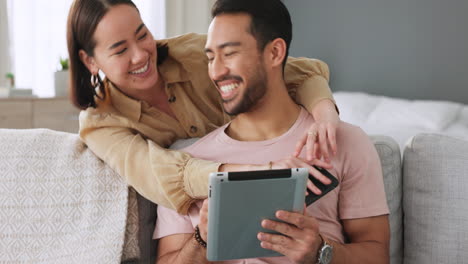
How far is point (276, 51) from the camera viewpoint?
145 cm

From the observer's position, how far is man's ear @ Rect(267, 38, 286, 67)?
1.44 metres

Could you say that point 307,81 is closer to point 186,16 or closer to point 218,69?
point 218,69

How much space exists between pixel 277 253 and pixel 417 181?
530mm

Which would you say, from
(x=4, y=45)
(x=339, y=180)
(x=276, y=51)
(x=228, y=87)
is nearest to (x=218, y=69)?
(x=228, y=87)

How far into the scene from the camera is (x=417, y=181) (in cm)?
148

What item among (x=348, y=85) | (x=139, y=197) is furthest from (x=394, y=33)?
(x=139, y=197)

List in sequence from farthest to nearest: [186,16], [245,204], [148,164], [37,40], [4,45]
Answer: [186,16] < [37,40] < [4,45] < [148,164] < [245,204]

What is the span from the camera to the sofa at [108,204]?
4.50 feet

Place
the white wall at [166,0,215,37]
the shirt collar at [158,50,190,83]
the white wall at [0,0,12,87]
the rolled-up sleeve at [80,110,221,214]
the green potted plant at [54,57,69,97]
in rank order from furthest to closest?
the white wall at [166,0,215,37] → the white wall at [0,0,12,87] → the green potted plant at [54,57,69,97] → the shirt collar at [158,50,190,83] → the rolled-up sleeve at [80,110,221,214]

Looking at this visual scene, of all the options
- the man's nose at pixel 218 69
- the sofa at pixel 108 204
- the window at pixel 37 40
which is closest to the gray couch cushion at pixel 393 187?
the sofa at pixel 108 204

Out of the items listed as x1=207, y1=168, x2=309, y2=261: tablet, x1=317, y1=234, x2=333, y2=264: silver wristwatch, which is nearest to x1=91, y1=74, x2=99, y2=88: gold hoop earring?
x1=207, y1=168, x2=309, y2=261: tablet

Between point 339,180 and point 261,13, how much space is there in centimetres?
47

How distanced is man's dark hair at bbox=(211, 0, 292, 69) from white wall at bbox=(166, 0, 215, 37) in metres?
3.68

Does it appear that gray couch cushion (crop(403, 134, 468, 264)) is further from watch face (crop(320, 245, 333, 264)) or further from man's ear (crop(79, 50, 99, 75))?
man's ear (crop(79, 50, 99, 75))
